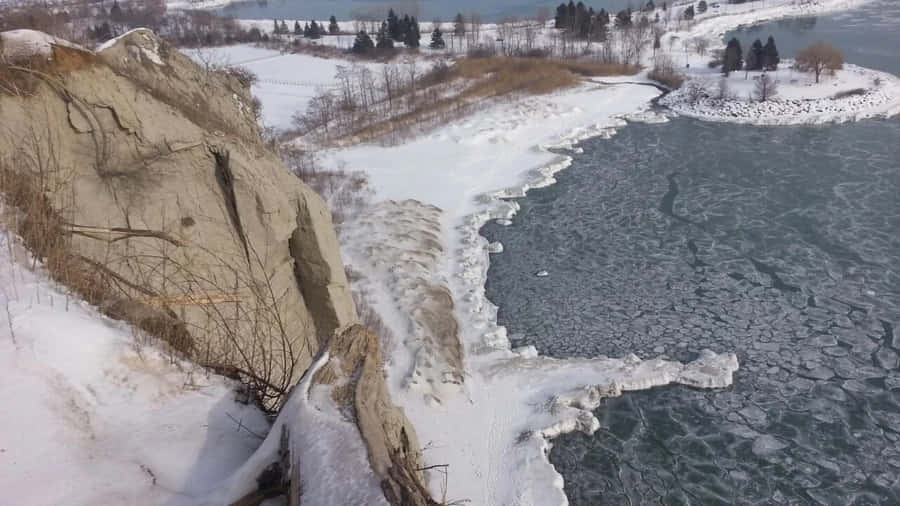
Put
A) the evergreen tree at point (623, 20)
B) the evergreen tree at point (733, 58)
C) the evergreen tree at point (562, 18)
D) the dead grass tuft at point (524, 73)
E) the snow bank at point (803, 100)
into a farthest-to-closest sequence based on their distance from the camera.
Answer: the evergreen tree at point (623, 20) < the evergreen tree at point (562, 18) < the evergreen tree at point (733, 58) < the dead grass tuft at point (524, 73) < the snow bank at point (803, 100)

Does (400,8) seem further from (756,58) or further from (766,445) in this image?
(766,445)

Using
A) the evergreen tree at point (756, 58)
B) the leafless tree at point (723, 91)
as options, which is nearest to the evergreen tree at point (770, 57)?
the evergreen tree at point (756, 58)

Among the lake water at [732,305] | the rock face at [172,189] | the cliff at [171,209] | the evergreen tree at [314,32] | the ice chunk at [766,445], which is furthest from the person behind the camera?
the evergreen tree at [314,32]

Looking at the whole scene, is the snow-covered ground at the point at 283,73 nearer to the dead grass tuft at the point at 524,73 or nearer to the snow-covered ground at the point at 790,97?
the dead grass tuft at the point at 524,73

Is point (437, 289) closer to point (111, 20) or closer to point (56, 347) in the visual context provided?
point (56, 347)

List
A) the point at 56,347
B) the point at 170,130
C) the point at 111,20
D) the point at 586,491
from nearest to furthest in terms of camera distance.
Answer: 1. the point at 56,347
2. the point at 170,130
3. the point at 586,491
4. the point at 111,20

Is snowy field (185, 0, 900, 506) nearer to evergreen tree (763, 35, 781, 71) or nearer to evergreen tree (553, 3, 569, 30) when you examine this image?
evergreen tree (763, 35, 781, 71)

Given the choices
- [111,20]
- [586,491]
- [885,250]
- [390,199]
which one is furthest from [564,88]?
[111,20]
